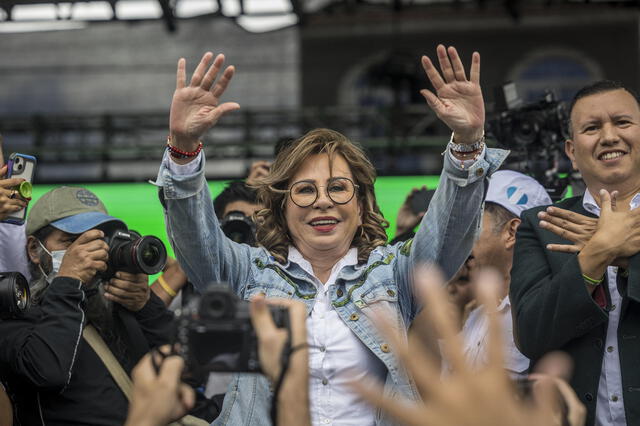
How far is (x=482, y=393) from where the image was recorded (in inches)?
38.5

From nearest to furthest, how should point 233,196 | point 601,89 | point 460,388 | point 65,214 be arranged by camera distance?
point 460,388 < point 601,89 < point 65,214 < point 233,196

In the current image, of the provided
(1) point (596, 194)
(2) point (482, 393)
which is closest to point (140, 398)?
(2) point (482, 393)

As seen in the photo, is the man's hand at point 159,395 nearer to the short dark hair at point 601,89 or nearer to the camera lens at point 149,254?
the camera lens at point 149,254

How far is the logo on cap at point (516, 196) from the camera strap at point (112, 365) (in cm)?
131

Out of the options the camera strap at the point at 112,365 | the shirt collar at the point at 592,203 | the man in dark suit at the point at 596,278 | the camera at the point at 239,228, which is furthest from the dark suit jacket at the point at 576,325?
the camera at the point at 239,228

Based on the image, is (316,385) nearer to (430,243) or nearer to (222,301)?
(430,243)

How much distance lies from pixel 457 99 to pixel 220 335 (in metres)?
0.91

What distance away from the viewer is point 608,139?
233cm

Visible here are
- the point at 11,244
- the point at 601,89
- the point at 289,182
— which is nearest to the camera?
the point at 289,182

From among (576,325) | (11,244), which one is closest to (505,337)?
(576,325)

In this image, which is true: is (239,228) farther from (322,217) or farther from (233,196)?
(322,217)

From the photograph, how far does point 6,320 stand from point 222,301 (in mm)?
1415

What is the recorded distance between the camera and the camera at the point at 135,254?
8.63 feet

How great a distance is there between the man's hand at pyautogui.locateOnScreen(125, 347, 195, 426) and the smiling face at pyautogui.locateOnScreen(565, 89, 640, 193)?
1458mm
